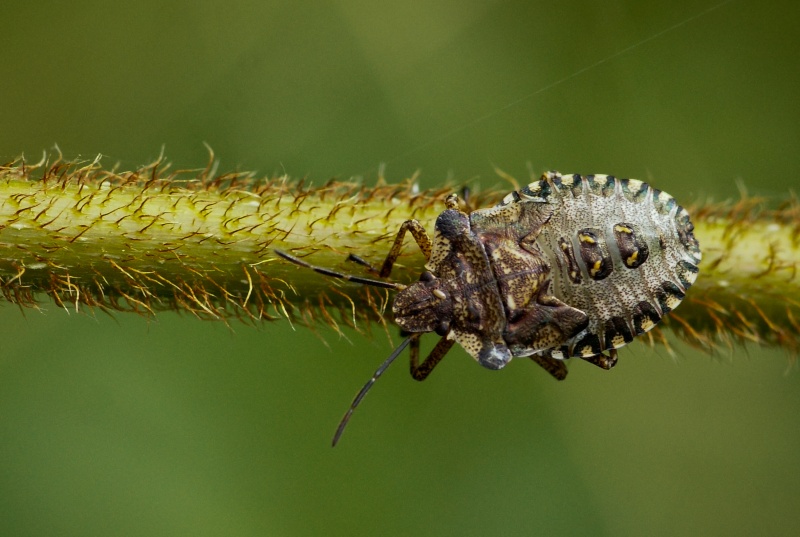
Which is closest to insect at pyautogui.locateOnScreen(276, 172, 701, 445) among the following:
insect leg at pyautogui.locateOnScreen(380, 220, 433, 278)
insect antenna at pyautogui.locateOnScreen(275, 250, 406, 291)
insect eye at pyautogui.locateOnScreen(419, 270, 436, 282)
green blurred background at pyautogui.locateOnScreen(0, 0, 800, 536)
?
insect eye at pyautogui.locateOnScreen(419, 270, 436, 282)

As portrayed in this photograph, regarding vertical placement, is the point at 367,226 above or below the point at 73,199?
below

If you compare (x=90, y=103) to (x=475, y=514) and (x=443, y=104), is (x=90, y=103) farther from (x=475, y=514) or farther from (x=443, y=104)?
(x=475, y=514)

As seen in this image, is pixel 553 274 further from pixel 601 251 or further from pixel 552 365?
pixel 552 365

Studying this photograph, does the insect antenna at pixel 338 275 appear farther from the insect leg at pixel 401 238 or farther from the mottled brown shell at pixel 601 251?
the mottled brown shell at pixel 601 251

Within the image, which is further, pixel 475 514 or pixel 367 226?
pixel 475 514

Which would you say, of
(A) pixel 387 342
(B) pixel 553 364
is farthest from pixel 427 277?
(A) pixel 387 342

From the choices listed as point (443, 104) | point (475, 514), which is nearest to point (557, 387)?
point (475, 514)
